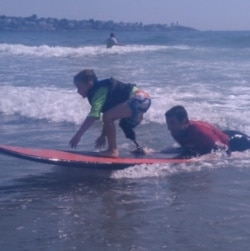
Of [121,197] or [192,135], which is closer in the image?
[121,197]

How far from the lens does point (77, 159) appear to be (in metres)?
6.61

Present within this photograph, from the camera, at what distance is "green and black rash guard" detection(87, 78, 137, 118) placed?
6.64m

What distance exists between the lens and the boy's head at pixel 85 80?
6.62 meters

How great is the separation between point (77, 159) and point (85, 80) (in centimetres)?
83

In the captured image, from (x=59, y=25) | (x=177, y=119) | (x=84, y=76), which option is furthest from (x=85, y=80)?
(x=59, y=25)

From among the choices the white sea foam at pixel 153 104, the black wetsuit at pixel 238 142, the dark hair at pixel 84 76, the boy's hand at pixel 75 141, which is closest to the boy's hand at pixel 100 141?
the boy's hand at pixel 75 141

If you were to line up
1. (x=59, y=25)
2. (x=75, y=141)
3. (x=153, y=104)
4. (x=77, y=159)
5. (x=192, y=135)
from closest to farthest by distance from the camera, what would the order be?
1. (x=75, y=141)
2. (x=77, y=159)
3. (x=192, y=135)
4. (x=153, y=104)
5. (x=59, y=25)

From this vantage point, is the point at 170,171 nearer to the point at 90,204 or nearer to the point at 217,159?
the point at 217,159

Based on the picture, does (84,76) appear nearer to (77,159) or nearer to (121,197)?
(77,159)

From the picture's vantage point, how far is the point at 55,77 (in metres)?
17.4

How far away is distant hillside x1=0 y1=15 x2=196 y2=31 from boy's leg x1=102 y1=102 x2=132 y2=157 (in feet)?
258

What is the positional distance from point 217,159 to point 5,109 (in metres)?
5.38

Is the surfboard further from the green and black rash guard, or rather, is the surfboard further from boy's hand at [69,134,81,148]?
the green and black rash guard

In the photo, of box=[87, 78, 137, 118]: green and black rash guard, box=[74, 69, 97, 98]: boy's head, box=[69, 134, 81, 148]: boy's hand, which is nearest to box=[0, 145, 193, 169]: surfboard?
box=[69, 134, 81, 148]: boy's hand
